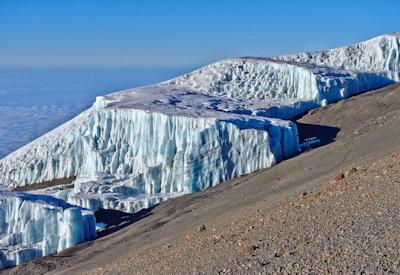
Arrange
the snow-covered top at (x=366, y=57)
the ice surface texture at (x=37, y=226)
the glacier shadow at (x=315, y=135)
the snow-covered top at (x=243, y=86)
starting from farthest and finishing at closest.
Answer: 1. the snow-covered top at (x=366, y=57)
2. the snow-covered top at (x=243, y=86)
3. the glacier shadow at (x=315, y=135)
4. the ice surface texture at (x=37, y=226)

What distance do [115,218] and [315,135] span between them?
15.0 metres

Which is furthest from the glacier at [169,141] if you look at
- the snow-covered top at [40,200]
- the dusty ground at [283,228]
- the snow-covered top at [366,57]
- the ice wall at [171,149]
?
the snow-covered top at [366,57]

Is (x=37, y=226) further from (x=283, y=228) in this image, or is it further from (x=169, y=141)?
(x=283, y=228)

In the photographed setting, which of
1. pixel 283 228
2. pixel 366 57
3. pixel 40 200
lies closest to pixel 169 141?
pixel 40 200

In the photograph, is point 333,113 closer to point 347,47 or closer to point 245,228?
point 347,47

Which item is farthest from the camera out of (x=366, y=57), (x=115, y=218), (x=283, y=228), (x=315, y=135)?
(x=366, y=57)

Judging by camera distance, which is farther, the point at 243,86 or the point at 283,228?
the point at 243,86

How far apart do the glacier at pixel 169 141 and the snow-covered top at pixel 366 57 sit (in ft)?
17.6

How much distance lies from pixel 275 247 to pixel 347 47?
47.9 metres

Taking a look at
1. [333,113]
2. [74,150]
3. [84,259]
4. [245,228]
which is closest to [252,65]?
[333,113]

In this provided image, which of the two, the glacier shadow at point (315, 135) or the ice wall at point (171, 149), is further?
the glacier shadow at point (315, 135)

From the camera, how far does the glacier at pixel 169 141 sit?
34625 millimetres

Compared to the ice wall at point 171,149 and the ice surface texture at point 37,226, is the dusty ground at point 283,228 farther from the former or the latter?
the ice wall at point 171,149

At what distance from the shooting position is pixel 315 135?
42938 millimetres
